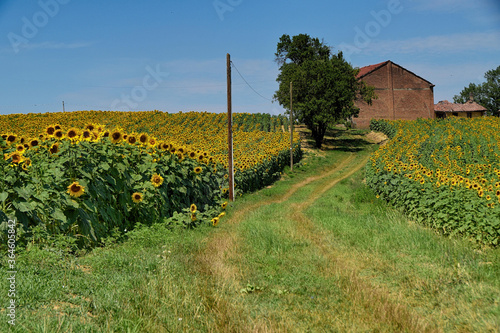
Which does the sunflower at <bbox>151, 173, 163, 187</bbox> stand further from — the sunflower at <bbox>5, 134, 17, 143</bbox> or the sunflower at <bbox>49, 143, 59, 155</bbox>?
the sunflower at <bbox>5, 134, 17, 143</bbox>

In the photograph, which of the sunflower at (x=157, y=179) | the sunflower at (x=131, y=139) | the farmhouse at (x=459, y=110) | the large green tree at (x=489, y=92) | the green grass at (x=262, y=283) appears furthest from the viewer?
the large green tree at (x=489, y=92)

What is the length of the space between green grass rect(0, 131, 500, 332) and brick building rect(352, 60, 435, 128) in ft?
184

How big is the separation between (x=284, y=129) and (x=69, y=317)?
44609 millimetres

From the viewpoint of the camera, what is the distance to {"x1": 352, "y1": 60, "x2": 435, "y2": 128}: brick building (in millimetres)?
64188

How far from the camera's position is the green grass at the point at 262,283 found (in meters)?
5.18

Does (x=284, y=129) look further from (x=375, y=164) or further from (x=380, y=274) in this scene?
(x=380, y=274)

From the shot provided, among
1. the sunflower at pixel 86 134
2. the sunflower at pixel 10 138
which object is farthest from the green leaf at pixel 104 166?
the sunflower at pixel 10 138

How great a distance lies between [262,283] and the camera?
7.09 m

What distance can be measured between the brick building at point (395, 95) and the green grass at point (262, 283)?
55945mm

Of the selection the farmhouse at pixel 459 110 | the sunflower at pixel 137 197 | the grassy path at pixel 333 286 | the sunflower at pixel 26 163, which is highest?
the farmhouse at pixel 459 110

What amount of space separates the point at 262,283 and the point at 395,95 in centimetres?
6250

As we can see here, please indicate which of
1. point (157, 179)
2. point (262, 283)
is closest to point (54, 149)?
point (157, 179)

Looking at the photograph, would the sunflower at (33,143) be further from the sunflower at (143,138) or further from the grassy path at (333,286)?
the grassy path at (333,286)

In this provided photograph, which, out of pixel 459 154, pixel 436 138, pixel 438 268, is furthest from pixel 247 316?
pixel 436 138
